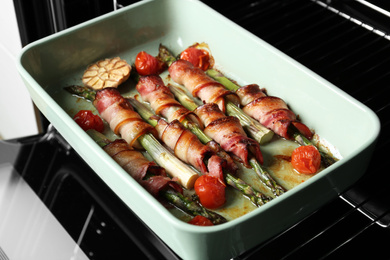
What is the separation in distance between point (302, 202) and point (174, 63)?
0.71 metres

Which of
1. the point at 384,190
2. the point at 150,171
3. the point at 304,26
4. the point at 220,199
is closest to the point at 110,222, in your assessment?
the point at 150,171

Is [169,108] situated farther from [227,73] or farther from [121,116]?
[227,73]

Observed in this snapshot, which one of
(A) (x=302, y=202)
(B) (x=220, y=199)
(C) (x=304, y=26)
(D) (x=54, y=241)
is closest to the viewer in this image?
(A) (x=302, y=202)

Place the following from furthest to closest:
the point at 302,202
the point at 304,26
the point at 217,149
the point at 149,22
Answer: the point at 304,26
the point at 149,22
the point at 217,149
the point at 302,202

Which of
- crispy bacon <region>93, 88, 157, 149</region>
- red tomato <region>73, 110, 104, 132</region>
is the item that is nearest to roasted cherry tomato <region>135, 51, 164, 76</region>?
crispy bacon <region>93, 88, 157, 149</region>

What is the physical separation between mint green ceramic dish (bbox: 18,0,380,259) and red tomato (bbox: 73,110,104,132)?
6 cm

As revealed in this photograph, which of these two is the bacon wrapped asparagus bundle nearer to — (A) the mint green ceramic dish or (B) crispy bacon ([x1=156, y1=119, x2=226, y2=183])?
(B) crispy bacon ([x1=156, y1=119, x2=226, y2=183])

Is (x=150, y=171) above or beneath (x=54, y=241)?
above

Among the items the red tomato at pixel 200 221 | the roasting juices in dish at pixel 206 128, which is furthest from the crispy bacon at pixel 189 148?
the red tomato at pixel 200 221

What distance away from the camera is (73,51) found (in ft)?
5.82

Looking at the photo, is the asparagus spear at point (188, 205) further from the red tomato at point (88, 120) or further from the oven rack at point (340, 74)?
the red tomato at point (88, 120)

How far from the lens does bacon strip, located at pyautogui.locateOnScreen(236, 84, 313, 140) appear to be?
1.56 metres

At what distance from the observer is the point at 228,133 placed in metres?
1.53

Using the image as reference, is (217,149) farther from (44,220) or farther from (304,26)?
(304,26)
